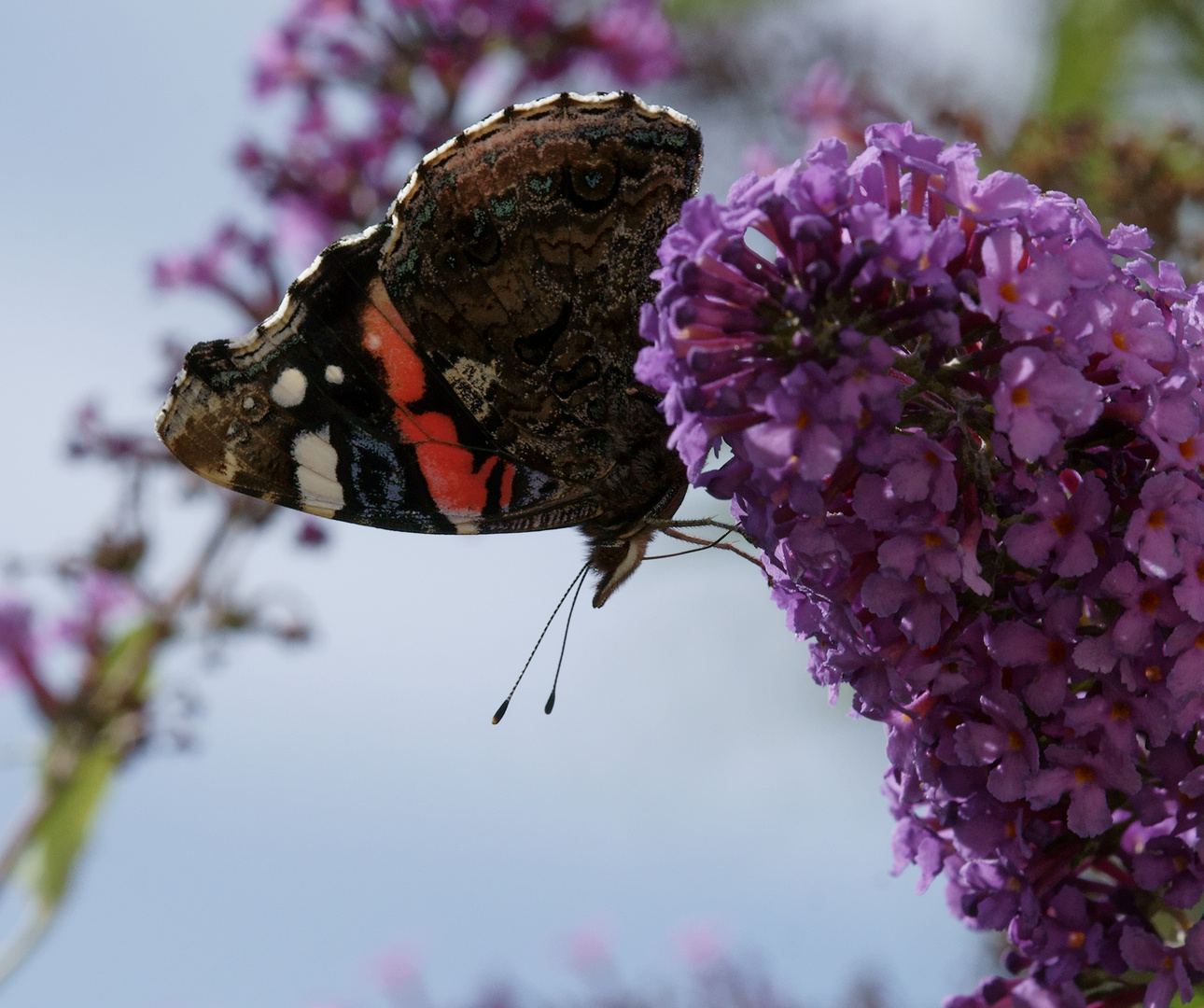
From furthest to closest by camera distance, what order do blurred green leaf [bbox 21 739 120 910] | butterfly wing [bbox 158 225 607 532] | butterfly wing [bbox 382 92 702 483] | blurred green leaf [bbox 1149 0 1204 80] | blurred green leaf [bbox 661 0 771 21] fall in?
blurred green leaf [bbox 661 0 771 21] < blurred green leaf [bbox 1149 0 1204 80] < blurred green leaf [bbox 21 739 120 910] < butterfly wing [bbox 158 225 607 532] < butterfly wing [bbox 382 92 702 483]

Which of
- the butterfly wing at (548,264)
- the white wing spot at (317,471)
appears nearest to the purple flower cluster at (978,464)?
the butterfly wing at (548,264)

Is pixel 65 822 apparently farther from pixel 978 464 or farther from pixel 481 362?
pixel 978 464

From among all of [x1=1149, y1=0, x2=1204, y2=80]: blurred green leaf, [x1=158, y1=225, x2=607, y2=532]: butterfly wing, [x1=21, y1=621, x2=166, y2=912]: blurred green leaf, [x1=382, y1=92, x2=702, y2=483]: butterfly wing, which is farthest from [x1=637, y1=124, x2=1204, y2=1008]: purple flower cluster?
[x1=1149, y1=0, x2=1204, y2=80]: blurred green leaf

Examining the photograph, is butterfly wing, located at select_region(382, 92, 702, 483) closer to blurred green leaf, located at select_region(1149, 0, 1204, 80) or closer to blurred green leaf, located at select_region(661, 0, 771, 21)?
blurred green leaf, located at select_region(1149, 0, 1204, 80)

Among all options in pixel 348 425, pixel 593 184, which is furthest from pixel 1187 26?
pixel 348 425

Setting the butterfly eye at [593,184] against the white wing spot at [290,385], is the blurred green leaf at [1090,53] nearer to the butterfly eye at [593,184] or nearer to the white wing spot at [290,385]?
the butterfly eye at [593,184]

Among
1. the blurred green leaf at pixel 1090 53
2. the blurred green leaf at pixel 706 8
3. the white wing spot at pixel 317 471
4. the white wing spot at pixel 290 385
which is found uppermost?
the blurred green leaf at pixel 706 8
